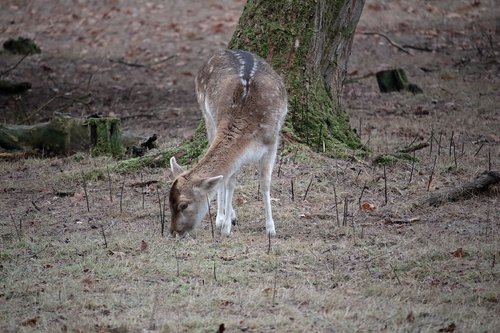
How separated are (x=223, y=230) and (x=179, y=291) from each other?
→ 1742 millimetres

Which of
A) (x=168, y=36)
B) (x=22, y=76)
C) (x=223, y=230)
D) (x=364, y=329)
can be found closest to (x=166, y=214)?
(x=223, y=230)

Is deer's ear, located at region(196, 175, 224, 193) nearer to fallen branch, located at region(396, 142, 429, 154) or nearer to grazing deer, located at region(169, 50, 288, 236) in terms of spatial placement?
grazing deer, located at region(169, 50, 288, 236)

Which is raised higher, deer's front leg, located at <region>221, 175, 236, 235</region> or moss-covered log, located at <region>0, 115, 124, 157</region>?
deer's front leg, located at <region>221, 175, 236, 235</region>

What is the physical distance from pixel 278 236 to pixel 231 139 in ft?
3.45

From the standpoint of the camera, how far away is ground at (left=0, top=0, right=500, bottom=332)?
6.75 m

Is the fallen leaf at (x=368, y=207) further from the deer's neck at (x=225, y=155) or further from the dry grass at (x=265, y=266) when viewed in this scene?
the deer's neck at (x=225, y=155)

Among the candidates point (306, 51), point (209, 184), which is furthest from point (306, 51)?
point (209, 184)

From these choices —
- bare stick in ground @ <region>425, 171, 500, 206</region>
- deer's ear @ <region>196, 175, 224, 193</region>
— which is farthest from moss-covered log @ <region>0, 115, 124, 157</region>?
bare stick in ground @ <region>425, 171, 500, 206</region>

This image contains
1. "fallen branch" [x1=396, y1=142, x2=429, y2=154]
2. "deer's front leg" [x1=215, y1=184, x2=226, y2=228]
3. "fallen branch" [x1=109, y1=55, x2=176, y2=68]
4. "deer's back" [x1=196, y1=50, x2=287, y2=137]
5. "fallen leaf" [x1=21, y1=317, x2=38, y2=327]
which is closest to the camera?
"fallen leaf" [x1=21, y1=317, x2=38, y2=327]

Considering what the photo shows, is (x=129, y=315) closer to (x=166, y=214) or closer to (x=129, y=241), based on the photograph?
(x=129, y=241)

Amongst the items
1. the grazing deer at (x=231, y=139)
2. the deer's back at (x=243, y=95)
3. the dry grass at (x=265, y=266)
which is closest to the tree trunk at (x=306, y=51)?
the dry grass at (x=265, y=266)

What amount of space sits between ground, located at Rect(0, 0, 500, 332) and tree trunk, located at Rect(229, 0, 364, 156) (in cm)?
59

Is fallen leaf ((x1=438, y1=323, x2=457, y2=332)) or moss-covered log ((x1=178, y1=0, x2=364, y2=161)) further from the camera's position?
moss-covered log ((x1=178, y1=0, x2=364, y2=161))

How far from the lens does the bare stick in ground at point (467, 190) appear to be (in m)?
9.60
